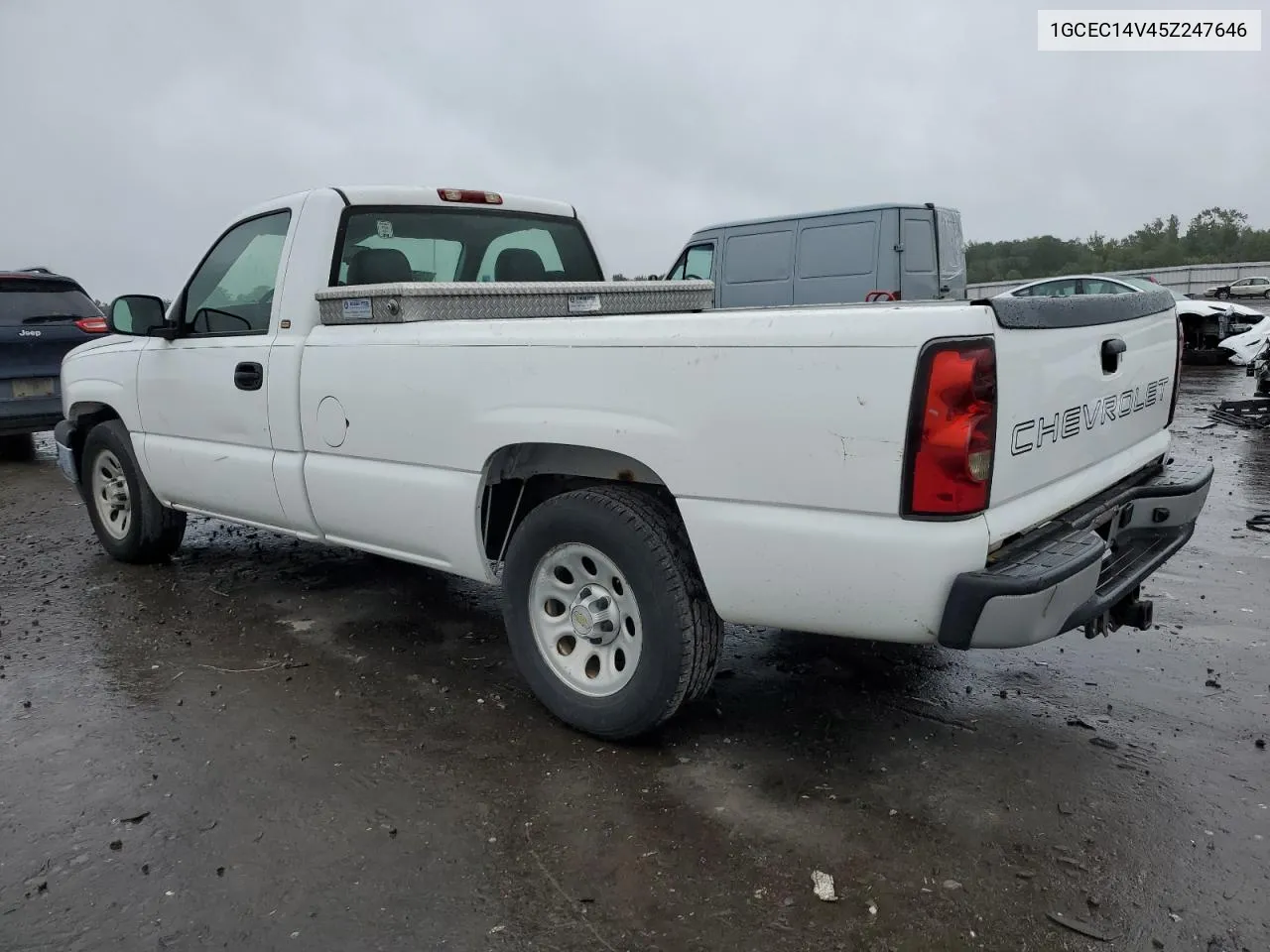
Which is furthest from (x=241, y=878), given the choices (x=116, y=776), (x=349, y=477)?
(x=349, y=477)

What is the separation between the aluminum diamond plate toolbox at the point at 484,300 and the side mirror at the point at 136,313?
4.41ft

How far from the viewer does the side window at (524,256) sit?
14.7ft

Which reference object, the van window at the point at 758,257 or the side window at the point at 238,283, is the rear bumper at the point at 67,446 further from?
the van window at the point at 758,257

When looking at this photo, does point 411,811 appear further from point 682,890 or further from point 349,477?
point 349,477

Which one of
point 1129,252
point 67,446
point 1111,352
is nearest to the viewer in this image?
point 1111,352

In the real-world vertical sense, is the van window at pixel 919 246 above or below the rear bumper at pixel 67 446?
above

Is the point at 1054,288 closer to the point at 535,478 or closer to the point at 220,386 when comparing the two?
the point at 535,478

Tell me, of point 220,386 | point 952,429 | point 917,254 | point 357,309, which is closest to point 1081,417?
point 952,429

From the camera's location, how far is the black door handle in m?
3.97

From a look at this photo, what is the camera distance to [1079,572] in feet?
8.05

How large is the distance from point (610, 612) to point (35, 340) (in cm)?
816

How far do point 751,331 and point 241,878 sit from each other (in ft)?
6.57

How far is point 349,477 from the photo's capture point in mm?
3656

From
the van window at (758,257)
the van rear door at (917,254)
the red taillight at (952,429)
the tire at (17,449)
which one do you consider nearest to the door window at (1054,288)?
the van rear door at (917,254)
